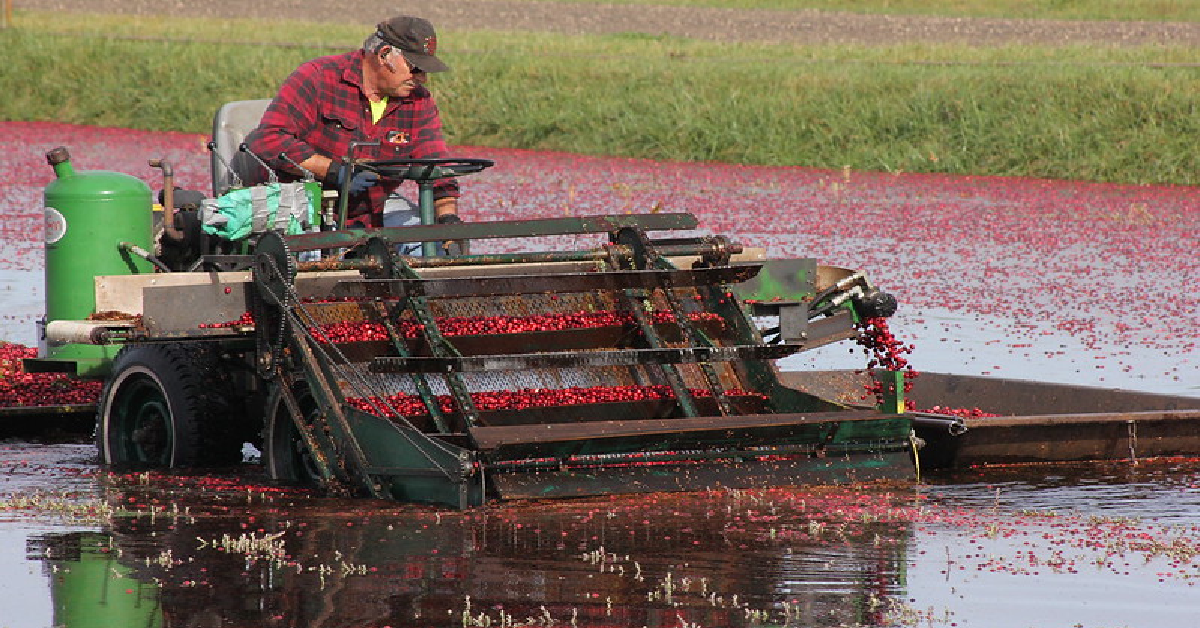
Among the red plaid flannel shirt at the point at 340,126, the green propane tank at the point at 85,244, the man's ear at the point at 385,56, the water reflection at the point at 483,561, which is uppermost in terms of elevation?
the man's ear at the point at 385,56

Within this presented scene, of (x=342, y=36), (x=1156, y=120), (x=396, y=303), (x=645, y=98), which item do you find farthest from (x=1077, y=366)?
(x=342, y=36)

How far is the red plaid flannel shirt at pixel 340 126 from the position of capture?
11.1 meters

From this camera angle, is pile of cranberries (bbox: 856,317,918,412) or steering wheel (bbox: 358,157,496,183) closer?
pile of cranberries (bbox: 856,317,918,412)

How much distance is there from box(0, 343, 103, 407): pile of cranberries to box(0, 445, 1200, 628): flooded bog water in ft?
6.50

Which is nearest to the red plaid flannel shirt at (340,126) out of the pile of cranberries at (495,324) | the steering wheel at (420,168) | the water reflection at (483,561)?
the steering wheel at (420,168)

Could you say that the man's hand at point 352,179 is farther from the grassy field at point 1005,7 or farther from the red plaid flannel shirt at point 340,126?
the grassy field at point 1005,7

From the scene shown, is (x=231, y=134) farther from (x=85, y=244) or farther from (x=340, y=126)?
(x=85, y=244)

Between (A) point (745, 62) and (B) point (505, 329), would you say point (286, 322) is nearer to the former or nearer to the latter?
(B) point (505, 329)

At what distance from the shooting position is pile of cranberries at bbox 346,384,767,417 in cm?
960

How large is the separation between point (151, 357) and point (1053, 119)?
1779 cm

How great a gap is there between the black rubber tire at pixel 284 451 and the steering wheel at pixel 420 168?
4.88ft

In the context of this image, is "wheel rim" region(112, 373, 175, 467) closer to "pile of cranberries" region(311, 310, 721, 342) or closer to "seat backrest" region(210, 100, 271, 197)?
"pile of cranberries" region(311, 310, 721, 342)

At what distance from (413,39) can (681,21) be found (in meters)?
32.7

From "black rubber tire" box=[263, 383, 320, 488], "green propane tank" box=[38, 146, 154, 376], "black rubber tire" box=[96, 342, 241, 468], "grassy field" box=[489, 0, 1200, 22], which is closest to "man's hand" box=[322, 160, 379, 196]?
"green propane tank" box=[38, 146, 154, 376]
